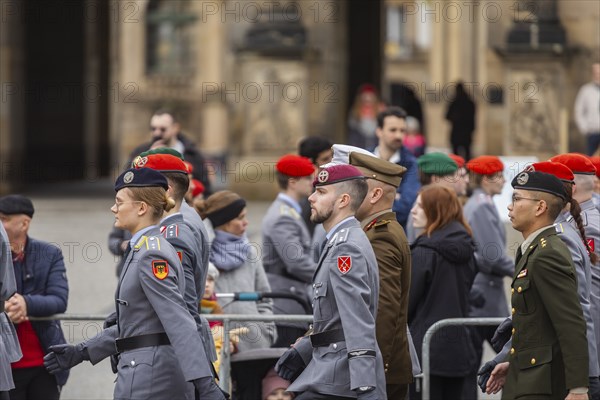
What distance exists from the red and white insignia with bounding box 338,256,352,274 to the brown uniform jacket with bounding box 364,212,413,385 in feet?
1.53

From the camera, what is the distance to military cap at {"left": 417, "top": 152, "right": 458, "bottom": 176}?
12.0 meters

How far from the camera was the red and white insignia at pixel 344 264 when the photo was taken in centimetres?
812

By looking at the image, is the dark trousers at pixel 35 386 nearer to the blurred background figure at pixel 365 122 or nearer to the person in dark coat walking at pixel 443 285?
the person in dark coat walking at pixel 443 285

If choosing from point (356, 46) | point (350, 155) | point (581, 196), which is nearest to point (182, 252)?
point (350, 155)

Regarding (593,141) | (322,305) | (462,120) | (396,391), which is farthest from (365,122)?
(322,305)

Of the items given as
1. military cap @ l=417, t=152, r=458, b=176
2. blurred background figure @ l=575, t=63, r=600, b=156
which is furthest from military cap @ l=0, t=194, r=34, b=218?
blurred background figure @ l=575, t=63, r=600, b=156

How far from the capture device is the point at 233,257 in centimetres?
1109

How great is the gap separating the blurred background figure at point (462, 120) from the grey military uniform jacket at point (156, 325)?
16368 millimetres

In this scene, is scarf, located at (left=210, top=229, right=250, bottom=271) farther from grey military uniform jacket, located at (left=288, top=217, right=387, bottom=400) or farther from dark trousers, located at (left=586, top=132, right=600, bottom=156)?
dark trousers, located at (left=586, top=132, right=600, bottom=156)

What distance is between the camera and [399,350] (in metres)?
8.59

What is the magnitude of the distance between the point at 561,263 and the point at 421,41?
275ft

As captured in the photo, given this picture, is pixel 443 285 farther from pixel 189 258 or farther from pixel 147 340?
pixel 147 340

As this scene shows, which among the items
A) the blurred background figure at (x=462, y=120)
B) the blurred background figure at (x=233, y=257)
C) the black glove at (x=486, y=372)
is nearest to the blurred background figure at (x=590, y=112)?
the blurred background figure at (x=462, y=120)

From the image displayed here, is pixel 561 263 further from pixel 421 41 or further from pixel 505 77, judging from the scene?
pixel 421 41
